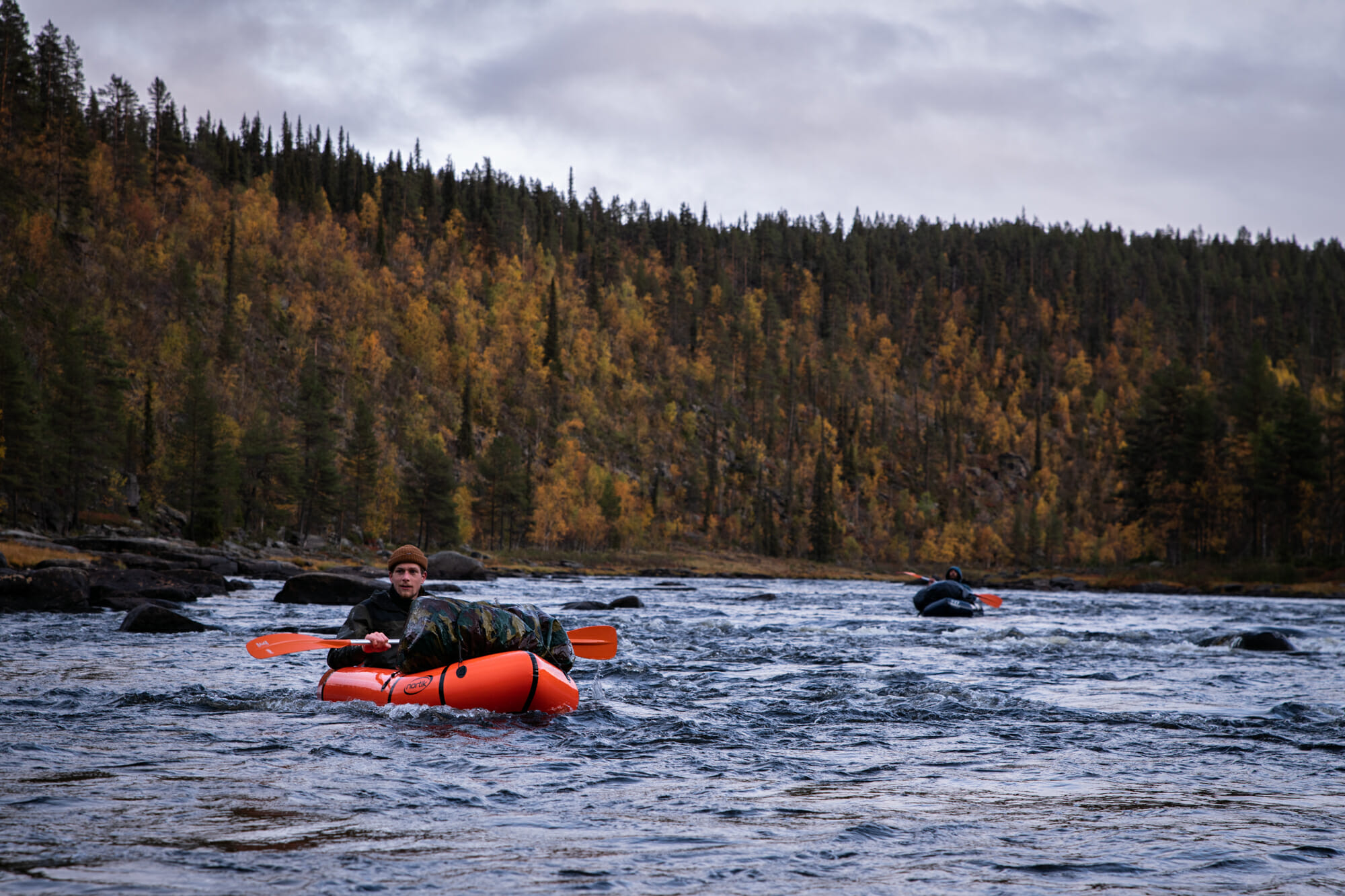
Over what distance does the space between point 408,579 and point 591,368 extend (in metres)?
103

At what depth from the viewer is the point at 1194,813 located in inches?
249

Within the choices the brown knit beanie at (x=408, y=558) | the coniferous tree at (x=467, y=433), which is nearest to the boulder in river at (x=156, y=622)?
the brown knit beanie at (x=408, y=558)

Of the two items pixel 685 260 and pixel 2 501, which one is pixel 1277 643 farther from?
pixel 685 260

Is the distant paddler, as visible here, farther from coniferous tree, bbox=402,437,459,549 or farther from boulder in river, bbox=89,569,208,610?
coniferous tree, bbox=402,437,459,549

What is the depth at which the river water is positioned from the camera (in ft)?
15.8

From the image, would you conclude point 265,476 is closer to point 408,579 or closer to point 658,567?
point 658,567

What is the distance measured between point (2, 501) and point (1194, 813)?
56246 millimetres

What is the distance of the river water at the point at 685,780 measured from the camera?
15.8 ft

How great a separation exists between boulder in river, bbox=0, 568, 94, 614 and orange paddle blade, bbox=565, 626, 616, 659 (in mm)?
13952

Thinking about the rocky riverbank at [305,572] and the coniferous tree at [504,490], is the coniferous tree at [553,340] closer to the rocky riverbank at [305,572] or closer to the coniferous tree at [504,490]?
the coniferous tree at [504,490]

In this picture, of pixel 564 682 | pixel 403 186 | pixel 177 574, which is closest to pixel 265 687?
pixel 564 682

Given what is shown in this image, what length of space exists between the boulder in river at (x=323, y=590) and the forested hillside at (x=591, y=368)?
98.8 ft

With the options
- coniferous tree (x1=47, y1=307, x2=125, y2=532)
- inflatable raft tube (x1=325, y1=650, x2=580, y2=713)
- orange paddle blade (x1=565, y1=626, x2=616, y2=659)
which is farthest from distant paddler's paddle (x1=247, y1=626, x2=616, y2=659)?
coniferous tree (x1=47, y1=307, x2=125, y2=532)

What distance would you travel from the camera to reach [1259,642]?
18.9m
